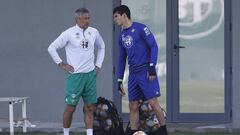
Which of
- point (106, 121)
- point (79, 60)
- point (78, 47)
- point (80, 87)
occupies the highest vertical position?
point (78, 47)

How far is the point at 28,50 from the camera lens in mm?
10758

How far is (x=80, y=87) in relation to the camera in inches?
338

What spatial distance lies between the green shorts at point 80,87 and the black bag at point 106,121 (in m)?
0.57

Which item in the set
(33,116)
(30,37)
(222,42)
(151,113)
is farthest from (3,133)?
(222,42)

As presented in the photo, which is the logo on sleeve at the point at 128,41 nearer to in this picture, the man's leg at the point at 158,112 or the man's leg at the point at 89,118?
the man's leg at the point at 158,112

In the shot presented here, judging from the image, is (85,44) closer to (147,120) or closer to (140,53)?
(140,53)

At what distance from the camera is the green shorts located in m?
8.57

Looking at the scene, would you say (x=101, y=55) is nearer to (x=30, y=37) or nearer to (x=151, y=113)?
(x=151, y=113)

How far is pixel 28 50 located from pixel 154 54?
306 centimetres

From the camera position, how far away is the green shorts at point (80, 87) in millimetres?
8570

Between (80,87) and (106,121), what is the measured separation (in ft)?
2.73

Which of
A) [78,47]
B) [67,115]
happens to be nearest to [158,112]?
[67,115]

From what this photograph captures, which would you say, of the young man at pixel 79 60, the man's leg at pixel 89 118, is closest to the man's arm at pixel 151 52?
the young man at pixel 79 60

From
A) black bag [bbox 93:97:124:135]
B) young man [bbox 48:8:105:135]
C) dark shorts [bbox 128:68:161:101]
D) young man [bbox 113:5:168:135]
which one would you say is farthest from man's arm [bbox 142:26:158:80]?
black bag [bbox 93:97:124:135]
